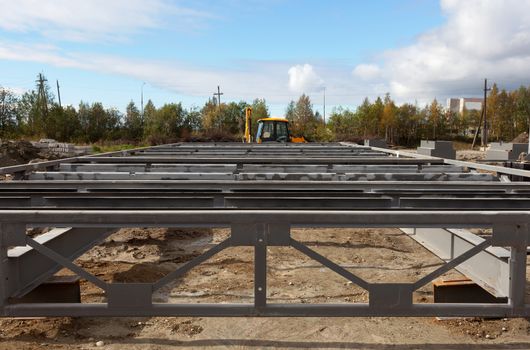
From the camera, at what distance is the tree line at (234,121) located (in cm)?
5325

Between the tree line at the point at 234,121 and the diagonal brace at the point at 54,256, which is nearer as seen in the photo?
the diagonal brace at the point at 54,256

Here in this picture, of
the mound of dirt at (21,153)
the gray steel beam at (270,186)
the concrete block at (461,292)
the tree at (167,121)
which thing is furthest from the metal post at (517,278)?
the tree at (167,121)

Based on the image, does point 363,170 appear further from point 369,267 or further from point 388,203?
point 388,203

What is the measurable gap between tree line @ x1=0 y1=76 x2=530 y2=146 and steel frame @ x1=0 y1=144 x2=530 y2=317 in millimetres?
39411

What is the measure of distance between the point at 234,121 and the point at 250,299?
58980 mm

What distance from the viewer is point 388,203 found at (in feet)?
13.4

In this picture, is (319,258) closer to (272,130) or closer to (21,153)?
(272,130)

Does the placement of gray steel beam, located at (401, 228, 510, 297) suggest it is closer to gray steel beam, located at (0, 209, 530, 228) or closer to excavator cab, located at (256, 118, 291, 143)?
gray steel beam, located at (0, 209, 530, 228)

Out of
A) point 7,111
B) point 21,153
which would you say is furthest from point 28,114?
point 21,153

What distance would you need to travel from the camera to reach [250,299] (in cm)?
473

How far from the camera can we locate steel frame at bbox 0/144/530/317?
3027 millimetres

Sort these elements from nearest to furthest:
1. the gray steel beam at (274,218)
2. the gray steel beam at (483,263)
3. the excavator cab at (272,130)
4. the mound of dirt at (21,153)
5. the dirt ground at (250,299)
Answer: the gray steel beam at (274,218)
the gray steel beam at (483,263)
the dirt ground at (250,299)
the excavator cab at (272,130)
the mound of dirt at (21,153)

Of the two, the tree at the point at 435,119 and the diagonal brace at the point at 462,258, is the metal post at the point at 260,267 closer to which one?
the diagonal brace at the point at 462,258

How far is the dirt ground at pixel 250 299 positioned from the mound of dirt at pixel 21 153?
19.1m
